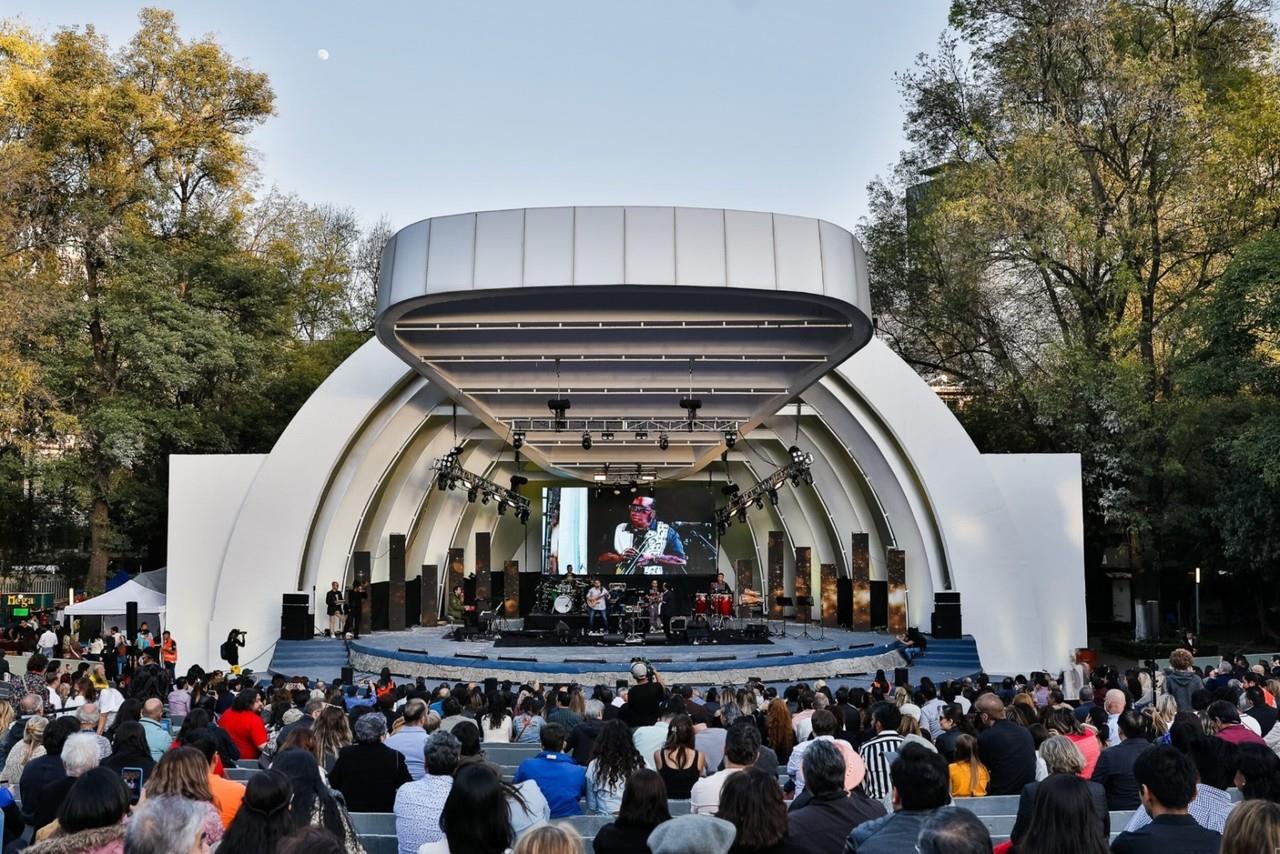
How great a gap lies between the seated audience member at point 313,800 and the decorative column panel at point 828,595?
21.2 metres

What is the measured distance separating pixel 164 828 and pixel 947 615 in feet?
59.9

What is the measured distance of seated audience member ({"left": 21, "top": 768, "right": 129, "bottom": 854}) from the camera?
351 centimetres

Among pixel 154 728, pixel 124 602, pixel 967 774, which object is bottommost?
pixel 967 774

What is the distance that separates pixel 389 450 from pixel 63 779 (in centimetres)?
1747

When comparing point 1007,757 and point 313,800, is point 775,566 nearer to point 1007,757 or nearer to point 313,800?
point 1007,757

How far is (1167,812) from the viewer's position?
3.93 metres

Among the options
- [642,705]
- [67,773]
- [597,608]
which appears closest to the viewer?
[67,773]

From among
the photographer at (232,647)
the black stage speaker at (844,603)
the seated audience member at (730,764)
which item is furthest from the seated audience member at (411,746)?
the black stage speaker at (844,603)

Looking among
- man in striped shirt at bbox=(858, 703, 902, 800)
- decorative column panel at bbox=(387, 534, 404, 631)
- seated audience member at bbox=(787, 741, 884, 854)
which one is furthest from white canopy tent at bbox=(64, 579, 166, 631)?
seated audience member at bbox=(787, 741, 884, 854)

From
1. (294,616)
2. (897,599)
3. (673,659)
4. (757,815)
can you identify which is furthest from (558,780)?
(897,599)

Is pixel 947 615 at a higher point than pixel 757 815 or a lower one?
lower

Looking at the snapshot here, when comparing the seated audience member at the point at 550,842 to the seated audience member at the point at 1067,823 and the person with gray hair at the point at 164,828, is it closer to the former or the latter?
the person with gray hair at the point at 164,828

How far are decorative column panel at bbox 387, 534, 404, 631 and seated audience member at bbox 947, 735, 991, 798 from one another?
1910 centimetres

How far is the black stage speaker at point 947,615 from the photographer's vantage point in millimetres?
20219
